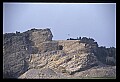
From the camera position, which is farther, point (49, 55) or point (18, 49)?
point (49, 55)

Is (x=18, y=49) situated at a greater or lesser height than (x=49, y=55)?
greater

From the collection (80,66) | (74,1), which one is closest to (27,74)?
(80,66)

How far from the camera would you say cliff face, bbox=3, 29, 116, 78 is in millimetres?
4980

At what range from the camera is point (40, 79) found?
4.84 metres

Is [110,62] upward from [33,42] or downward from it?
downward

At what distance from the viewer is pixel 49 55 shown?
18.2 feet

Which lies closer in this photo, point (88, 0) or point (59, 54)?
point (88, 0)

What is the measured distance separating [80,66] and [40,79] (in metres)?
1.12

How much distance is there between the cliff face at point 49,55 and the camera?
16.3ft

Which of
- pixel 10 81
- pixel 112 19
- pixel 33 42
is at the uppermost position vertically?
pixel 112 19
